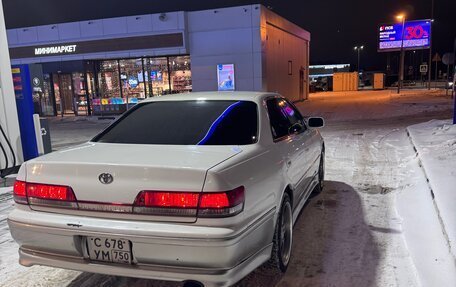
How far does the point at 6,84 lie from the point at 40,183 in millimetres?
5490

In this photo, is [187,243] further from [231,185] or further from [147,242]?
[231,185]

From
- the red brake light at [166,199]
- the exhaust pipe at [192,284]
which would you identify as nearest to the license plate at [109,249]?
the red brake light at [166,199]

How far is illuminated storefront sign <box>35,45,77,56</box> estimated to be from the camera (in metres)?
22.7

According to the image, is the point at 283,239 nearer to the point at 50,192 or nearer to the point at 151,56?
the point at 50,192

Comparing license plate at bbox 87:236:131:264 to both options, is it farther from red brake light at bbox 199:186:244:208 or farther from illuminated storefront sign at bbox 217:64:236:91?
illuminated storefront sign at bbox 217:64:236:91

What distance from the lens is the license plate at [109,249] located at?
2.67m

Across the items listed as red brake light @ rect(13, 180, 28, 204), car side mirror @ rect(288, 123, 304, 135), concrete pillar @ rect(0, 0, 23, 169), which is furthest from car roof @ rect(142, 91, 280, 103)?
concrete pillar @ rect(0, 0, 23, 169)

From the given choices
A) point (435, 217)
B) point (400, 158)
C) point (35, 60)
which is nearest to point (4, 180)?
point (435, 217)

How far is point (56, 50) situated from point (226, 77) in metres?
10.1

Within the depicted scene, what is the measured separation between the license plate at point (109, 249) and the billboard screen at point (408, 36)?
134 feet

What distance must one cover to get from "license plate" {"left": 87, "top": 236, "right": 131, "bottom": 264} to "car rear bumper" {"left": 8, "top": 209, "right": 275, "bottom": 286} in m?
0.03

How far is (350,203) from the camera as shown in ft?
18.1

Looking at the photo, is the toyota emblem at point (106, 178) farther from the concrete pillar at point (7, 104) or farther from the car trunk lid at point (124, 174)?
the concrete pillar at point (7, 104)

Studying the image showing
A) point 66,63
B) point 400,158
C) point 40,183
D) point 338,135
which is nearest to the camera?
point 40,183
